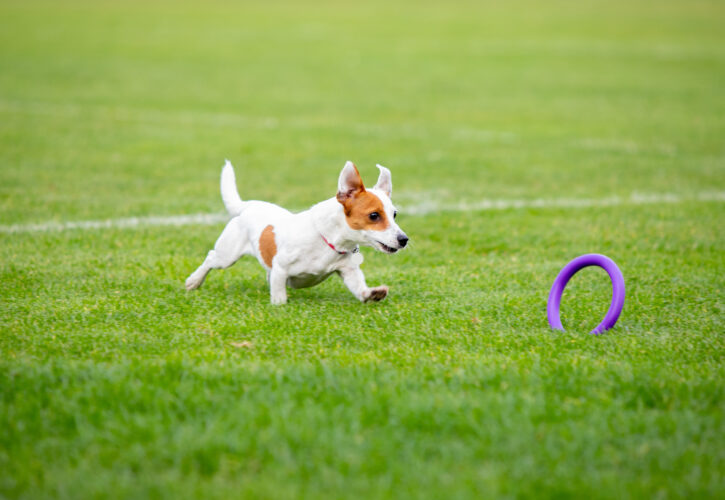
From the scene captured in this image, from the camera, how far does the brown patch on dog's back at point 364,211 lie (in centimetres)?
505

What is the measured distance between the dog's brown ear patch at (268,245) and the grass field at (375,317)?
1.10 ft

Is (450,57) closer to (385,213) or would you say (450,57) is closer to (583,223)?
(583,223)

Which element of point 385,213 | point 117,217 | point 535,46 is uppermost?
point 535,46

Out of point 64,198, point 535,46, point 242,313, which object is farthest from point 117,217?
Result: point 535,46

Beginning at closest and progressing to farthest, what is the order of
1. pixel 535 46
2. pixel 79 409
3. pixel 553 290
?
pixel 79 409
pixel 553 290
pixel 535 46

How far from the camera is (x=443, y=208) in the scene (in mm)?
8875

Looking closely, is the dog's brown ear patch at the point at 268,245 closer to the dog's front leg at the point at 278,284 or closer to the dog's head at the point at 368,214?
the dog's front leg at the point at 278,284

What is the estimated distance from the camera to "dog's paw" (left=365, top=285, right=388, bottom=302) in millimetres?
5314

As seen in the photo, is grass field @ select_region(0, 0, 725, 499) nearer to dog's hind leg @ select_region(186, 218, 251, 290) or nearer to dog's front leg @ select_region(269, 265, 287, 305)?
dog's front leg @ select_region(269, 265, 287, 305)

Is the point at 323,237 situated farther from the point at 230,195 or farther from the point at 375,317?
the point at 230,195

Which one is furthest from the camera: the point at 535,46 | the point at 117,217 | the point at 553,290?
the point at 535,46

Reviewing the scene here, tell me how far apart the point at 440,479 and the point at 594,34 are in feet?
106

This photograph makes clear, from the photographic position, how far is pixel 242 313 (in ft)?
16.7

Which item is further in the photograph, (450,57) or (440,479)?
(450,57)
